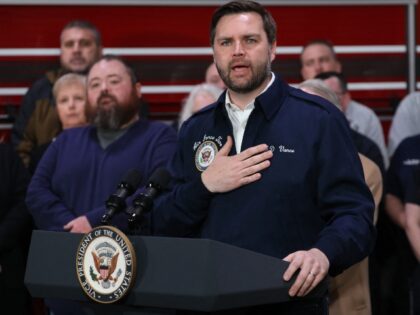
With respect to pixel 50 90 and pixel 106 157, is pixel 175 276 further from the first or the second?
pixel 50 90

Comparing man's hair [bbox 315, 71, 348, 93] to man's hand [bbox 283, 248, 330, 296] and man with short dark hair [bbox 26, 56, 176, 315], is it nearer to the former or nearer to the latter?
man with short dark hair [bbox 26, 56, 176, 315]

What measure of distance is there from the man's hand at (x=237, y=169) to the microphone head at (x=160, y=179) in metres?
0.14

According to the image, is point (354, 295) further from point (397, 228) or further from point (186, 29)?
point (186, 29)

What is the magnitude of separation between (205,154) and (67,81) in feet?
9.61

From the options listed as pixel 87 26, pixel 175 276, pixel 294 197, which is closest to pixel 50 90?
pixel 87 26

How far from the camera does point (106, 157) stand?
16.7 ft

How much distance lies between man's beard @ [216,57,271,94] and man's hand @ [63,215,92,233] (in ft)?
5.34

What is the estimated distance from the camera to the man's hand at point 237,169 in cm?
328

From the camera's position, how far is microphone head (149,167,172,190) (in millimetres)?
3328

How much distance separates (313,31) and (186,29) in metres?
1.02

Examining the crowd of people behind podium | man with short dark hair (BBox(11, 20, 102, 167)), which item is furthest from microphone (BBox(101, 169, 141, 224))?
man with short dark hair (BBox(11, 20, 102, 167))

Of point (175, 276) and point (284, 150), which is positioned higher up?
point (284, 150)

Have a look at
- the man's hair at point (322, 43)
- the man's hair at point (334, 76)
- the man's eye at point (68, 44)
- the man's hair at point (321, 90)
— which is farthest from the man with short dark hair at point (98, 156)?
the man's hair at point (322, 43)

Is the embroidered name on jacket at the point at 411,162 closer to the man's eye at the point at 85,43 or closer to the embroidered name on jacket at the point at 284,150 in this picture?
the man's eye at the point at 85,43
